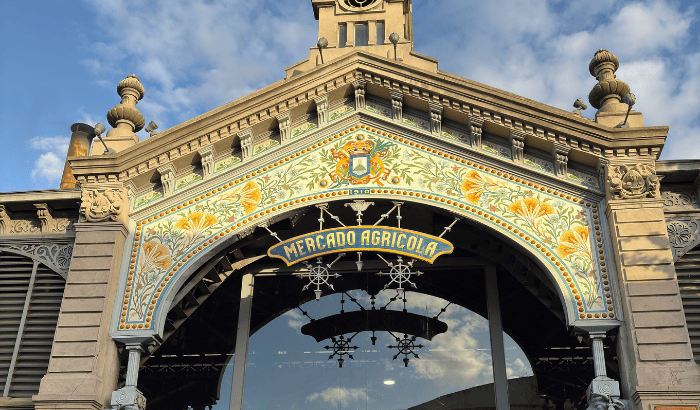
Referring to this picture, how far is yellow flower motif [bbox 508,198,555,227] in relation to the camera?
14477 mm

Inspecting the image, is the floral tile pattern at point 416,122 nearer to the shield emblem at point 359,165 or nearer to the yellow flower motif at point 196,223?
the shield emblem at point 359,165

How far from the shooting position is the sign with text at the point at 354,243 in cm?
1412

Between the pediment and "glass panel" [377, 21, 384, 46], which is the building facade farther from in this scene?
"glass panel" [377, 21, 384, 46]

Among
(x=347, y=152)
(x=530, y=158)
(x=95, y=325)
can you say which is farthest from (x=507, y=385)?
(x=95, y=325)

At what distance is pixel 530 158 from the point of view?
15.3 metres

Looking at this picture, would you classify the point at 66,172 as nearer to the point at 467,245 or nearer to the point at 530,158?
the point at 467,245

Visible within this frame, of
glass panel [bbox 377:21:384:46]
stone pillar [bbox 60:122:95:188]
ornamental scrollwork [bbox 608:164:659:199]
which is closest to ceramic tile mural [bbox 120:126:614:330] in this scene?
ornamental scrollwork [bbox 608:164:659:199]

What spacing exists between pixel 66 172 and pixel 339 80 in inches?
350

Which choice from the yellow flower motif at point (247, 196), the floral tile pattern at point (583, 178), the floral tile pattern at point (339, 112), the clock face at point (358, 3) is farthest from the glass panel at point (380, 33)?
the floral tile pattern at point (583, 178)

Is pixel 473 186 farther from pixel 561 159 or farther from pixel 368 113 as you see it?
pixel 368 113

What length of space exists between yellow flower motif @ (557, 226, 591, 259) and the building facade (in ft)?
0.11

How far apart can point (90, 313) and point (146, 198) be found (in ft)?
9.20

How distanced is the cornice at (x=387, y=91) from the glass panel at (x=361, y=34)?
439cm

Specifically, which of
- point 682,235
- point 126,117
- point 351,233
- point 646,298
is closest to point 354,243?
point 351,233
